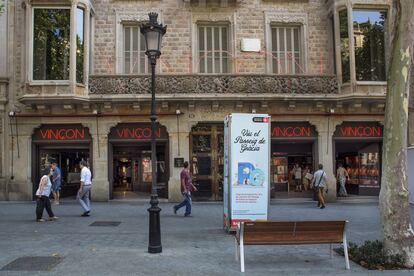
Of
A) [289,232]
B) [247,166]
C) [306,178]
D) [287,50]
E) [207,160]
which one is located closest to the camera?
[289,232]

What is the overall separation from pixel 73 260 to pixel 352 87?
14.7 m

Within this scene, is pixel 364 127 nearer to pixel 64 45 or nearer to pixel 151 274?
pixel 64 45

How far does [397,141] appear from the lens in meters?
8.47

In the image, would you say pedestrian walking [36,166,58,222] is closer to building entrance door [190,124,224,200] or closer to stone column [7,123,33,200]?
stone column [7,123,33,200]

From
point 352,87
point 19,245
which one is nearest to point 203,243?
point 19,245

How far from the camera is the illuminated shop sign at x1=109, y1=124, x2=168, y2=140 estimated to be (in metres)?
20.4

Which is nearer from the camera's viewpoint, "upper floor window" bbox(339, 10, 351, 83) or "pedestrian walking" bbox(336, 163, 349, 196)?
"upper floor window" bbox(339, 10, 351, 83)

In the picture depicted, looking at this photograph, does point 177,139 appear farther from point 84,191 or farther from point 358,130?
point 358,130

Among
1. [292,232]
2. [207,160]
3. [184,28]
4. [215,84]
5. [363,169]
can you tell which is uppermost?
[184,28]

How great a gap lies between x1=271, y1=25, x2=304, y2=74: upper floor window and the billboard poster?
402 inches

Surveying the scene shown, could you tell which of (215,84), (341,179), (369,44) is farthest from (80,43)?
(341,179)

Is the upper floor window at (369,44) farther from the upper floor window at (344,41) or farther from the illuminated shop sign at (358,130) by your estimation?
the illuminated shop sign at (358,130)

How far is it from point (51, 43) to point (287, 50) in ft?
33.7

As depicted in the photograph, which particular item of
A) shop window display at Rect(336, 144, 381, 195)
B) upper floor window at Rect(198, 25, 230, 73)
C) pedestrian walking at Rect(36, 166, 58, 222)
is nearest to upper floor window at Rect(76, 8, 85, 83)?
upper floor window at Rect(198, 25, 230, 73)
